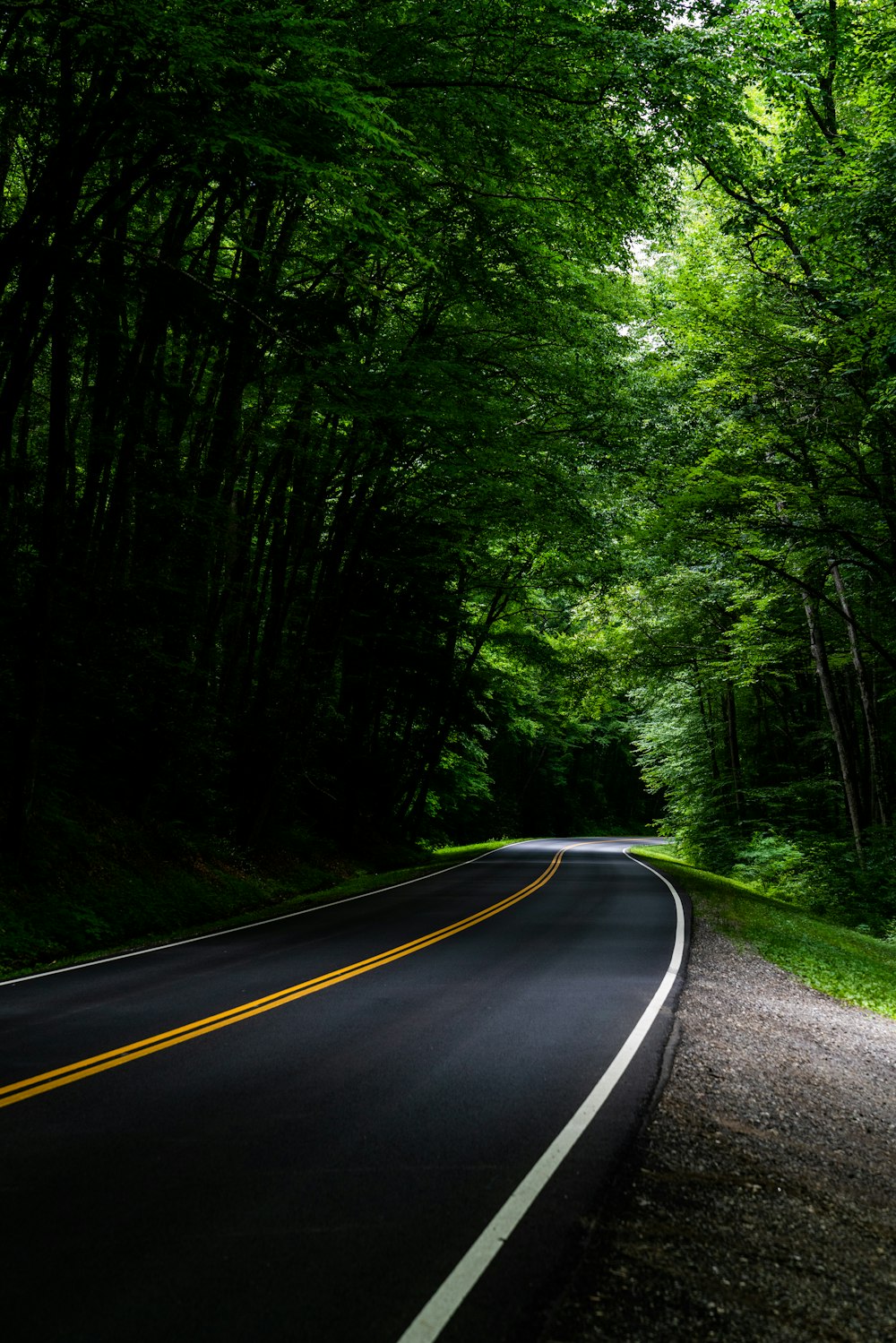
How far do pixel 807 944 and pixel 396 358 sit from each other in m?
11.1

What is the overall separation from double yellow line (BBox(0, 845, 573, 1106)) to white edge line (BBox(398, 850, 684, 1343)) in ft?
9.84

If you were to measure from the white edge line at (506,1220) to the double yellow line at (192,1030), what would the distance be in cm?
300

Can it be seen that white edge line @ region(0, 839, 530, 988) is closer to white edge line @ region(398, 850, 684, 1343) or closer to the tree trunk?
white edge line @ region(398, 850, 684, 1343)

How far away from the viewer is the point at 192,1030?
257 inches

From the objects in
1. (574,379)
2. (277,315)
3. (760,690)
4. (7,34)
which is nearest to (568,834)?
(760,690)

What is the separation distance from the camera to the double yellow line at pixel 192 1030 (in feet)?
17.1

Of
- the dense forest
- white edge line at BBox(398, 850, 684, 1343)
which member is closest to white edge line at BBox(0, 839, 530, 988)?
the dense forest

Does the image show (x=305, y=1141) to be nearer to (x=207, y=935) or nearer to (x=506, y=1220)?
(x=506, y=1220)

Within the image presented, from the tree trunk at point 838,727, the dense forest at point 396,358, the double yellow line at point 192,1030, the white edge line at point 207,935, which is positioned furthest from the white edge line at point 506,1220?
the tree trunk at point 838,727

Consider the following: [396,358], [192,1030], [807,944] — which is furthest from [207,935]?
[807,944]

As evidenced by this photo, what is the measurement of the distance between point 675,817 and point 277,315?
28.7 meters

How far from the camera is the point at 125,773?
14.6 m

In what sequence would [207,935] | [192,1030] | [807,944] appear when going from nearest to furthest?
[192,1030]
[207,935]
[807,944]

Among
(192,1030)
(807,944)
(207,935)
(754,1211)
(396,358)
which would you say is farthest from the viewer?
(807,944)
